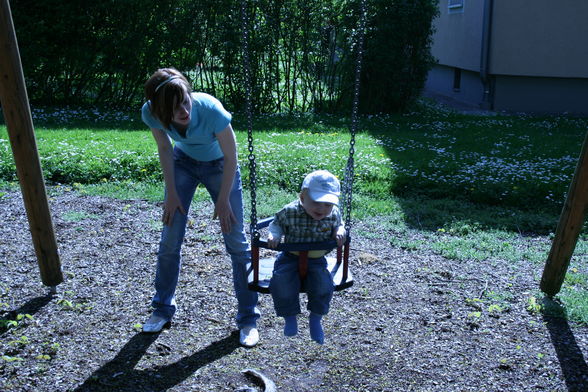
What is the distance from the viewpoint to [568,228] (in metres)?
4.12

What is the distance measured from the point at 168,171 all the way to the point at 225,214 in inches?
15.9

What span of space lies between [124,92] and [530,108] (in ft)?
28.8

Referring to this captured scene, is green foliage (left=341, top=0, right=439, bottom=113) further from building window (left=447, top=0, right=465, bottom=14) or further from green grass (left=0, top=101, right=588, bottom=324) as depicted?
building window (left=447, top=0, right=465, bottom=14)

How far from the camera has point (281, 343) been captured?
12.5ft

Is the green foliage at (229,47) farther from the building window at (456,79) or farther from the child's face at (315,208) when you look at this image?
the child's face at (315,208)

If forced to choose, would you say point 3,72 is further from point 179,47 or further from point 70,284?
point 179,47

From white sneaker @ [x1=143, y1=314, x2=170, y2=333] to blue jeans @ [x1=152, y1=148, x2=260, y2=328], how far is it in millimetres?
95

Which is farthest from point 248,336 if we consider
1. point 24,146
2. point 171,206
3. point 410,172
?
point 410,172

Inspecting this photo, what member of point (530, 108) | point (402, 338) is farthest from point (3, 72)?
point (530, 108)

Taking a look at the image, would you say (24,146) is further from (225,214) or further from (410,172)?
(410,172)

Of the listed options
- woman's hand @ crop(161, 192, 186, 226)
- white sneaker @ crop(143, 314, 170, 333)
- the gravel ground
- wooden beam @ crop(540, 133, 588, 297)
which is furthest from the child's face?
wooden beam @ crop(540, 133, 588, 297)

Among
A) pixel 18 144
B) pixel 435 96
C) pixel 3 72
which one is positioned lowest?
pixel 435 96

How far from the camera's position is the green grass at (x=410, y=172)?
18.8 feet

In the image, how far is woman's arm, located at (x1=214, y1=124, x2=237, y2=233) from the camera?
3.26m
